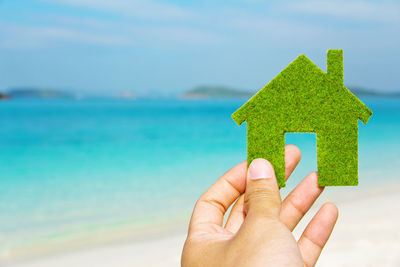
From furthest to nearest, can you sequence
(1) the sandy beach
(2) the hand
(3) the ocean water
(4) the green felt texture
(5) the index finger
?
(3) the ocean water < (1) the sandy beach < (5) the index finger < (4) the green felt texture < (2) the hand

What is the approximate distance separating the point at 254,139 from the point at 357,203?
5.49m

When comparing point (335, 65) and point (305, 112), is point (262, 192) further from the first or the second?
point (335, 65)

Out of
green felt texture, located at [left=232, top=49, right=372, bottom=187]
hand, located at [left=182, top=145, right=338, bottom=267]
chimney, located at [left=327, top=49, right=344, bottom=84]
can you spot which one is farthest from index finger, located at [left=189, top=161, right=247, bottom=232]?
chimney, located at [left=327, top=49, right=344, bottom=84]

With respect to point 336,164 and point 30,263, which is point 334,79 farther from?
point 30,263

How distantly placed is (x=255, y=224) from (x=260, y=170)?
338mm

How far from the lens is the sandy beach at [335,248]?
14.8 feet

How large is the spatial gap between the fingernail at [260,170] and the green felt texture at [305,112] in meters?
0.08

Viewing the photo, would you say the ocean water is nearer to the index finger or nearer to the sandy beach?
the sandy beach

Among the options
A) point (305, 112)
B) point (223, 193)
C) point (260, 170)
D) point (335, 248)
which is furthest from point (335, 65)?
point (335, 248)

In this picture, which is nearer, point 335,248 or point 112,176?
point 335,248

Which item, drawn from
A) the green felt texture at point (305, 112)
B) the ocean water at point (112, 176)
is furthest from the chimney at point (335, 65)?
the ocean water at point (112, 176)

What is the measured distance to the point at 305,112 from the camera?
210 cm

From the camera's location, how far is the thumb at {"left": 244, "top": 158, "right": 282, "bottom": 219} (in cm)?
181

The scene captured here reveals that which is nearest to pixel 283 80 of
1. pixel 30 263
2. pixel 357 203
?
pixel 30 263
